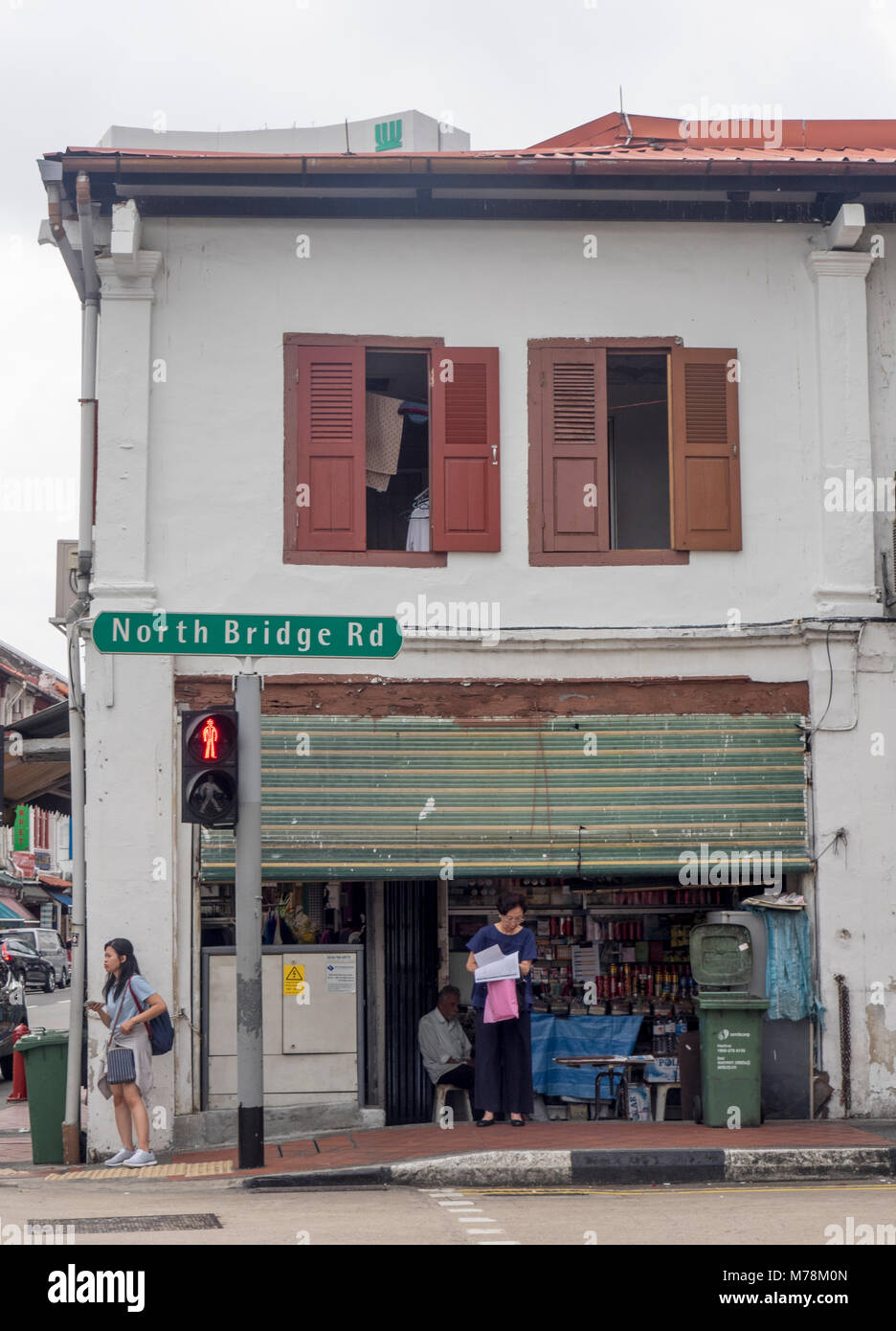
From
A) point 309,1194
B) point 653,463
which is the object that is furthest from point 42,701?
point 309,1194

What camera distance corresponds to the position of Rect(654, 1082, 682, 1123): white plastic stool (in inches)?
532

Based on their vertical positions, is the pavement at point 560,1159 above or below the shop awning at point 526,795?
below

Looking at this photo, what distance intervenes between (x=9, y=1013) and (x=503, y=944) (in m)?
10.6

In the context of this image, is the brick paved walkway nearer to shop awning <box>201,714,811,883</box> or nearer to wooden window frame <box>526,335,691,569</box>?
shop awning <box>201,714,811,883</box>

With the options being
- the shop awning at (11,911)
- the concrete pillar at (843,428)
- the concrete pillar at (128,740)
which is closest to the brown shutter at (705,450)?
the concrete pillar at (843,428)

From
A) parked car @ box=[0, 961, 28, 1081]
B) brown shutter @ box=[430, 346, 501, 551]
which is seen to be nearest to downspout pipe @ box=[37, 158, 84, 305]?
brown shutter @ box=[430, 346, 501, 551]

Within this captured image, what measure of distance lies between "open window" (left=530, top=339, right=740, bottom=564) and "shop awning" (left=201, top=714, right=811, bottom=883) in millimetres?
1495

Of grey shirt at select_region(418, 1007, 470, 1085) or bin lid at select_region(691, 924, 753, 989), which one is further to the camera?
grey shirt at select_region(418, 1007, 470, 1085)

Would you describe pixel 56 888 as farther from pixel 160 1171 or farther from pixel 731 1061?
pixel 731 1061

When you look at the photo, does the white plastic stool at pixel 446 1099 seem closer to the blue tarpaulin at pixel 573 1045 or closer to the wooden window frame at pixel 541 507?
the blue tarpaulin at pixel 573 1045

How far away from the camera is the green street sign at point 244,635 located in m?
10.7

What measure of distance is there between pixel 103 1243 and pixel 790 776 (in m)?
7.46

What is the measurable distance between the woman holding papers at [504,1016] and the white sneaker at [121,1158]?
2.65 metres

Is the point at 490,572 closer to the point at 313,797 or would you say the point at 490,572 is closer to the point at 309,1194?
the point at 313,797
